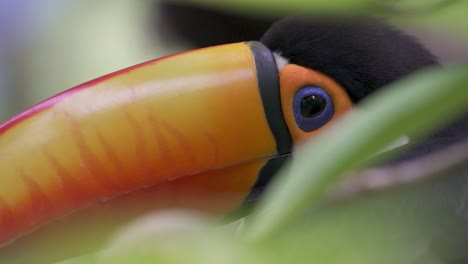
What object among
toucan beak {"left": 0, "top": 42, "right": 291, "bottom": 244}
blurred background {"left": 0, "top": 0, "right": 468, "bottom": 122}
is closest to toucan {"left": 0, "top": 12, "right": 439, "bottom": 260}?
toucan beak {"left": 0, "top": 42, "right": 291, "bottom": 244}

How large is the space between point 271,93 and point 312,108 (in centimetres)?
11

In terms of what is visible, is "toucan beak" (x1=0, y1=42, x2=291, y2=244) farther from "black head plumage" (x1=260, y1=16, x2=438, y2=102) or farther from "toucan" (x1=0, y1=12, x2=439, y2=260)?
"black head plumage" (x1=260, y1=16, x2=438, y2=102)

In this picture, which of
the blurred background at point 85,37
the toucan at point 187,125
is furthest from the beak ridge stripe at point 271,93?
the blurred background at point 85,37

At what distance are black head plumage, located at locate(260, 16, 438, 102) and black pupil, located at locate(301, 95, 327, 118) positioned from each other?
0.05 meters

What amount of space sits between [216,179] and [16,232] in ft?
1.09

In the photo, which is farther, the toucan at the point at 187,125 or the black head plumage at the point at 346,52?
the black head plumage at the point at 346,52

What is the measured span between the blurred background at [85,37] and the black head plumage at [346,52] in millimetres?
803

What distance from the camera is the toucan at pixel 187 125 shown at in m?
0.97

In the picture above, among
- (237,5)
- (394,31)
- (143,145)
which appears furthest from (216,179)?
(237,5)

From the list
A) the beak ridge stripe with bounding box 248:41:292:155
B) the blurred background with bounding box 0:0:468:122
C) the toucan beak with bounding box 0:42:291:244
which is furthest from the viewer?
the blurred background with bounding box 0:0:468:122

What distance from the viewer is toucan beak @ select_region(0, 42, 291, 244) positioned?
962mm

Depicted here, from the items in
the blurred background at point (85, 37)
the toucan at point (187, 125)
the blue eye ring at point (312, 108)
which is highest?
the blurred background at point (85, 37)

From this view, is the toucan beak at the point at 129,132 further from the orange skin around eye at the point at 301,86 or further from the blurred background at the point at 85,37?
the blurred background at the point at 85,37

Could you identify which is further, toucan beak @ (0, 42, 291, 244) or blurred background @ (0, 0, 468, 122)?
blurred background @ (0, 0, 468, 122)
